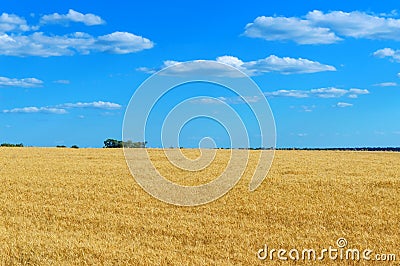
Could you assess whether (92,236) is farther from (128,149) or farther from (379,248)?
(128,149)

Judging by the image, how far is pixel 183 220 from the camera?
1502cm

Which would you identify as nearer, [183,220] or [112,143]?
[183,220]

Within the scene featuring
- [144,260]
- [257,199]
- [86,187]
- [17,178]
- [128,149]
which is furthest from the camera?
[128,149]

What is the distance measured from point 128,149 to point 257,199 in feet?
62.2

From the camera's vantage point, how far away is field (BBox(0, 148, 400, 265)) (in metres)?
11.6

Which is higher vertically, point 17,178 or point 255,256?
point 17,178

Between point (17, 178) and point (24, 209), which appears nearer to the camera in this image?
point (24, 209)

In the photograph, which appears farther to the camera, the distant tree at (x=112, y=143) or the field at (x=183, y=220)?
the distant tree at (x=112, y=143)

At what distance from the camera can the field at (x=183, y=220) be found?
11.6 metres

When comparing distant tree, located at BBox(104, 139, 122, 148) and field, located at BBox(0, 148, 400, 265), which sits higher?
distant tree, located at BBox(104, 139, 122, 148)

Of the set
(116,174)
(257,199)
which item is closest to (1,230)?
(257,199)

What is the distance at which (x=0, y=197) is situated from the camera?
18.7 m

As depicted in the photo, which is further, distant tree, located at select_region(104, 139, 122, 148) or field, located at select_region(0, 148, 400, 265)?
distant tree, located at select_region(104, 139, 122, 148)

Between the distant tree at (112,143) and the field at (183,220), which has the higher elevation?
the distant tree at (112,143)
